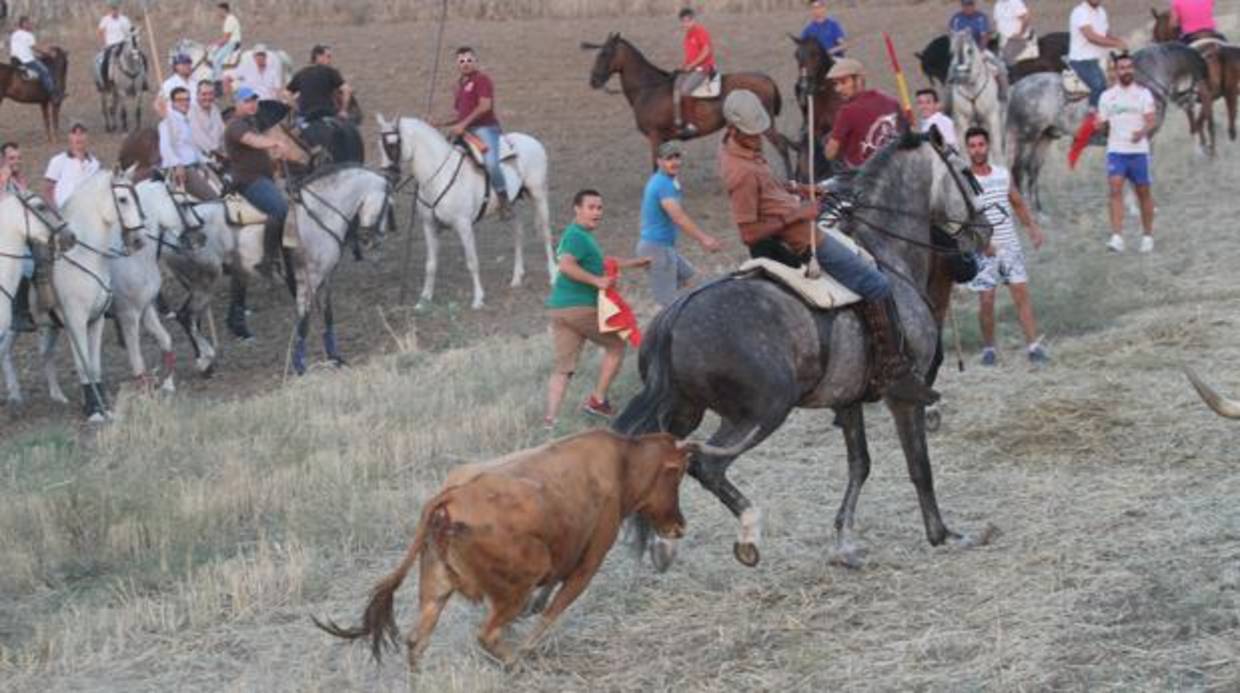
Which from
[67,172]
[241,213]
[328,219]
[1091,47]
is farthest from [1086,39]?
[67,172]

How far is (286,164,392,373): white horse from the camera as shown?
1841cm

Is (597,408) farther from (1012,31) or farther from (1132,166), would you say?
(1012,31)

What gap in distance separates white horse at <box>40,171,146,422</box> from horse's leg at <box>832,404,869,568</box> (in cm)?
787

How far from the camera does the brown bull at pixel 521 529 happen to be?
7969 mm

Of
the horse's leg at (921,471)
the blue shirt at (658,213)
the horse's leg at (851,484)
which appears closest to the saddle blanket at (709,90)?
the blue shirt at (658,213)

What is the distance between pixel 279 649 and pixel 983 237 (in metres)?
4.52

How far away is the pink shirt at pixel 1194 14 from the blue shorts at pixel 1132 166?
7.93 m

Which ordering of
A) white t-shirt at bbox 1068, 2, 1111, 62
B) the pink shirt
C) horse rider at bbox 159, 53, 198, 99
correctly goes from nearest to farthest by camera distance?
horse rider at bbox 159, 53, 198, 99
white t-shirt at bbox 1068, 2, 1111, 62
the pink shirt

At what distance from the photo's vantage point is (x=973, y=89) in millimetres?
21391

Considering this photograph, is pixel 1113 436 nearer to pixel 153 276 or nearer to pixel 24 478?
pixel 24 478

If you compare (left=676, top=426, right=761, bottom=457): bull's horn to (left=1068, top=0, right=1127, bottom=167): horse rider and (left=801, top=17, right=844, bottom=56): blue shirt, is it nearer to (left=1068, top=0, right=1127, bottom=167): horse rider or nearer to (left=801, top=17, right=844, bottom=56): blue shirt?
(left=1068, top=0, right=1127, bottom=167): horse rider

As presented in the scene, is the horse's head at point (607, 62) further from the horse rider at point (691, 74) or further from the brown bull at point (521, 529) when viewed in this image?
the brown bull at point (521, 529)

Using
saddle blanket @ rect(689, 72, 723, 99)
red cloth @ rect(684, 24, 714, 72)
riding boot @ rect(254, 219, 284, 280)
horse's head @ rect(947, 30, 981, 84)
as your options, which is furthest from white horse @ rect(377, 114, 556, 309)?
horse's head @ rect(947, 30, 981, 84)

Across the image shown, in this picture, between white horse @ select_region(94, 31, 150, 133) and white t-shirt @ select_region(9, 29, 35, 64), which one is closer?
white horse @ select_region(94, 31, 150, 133)
